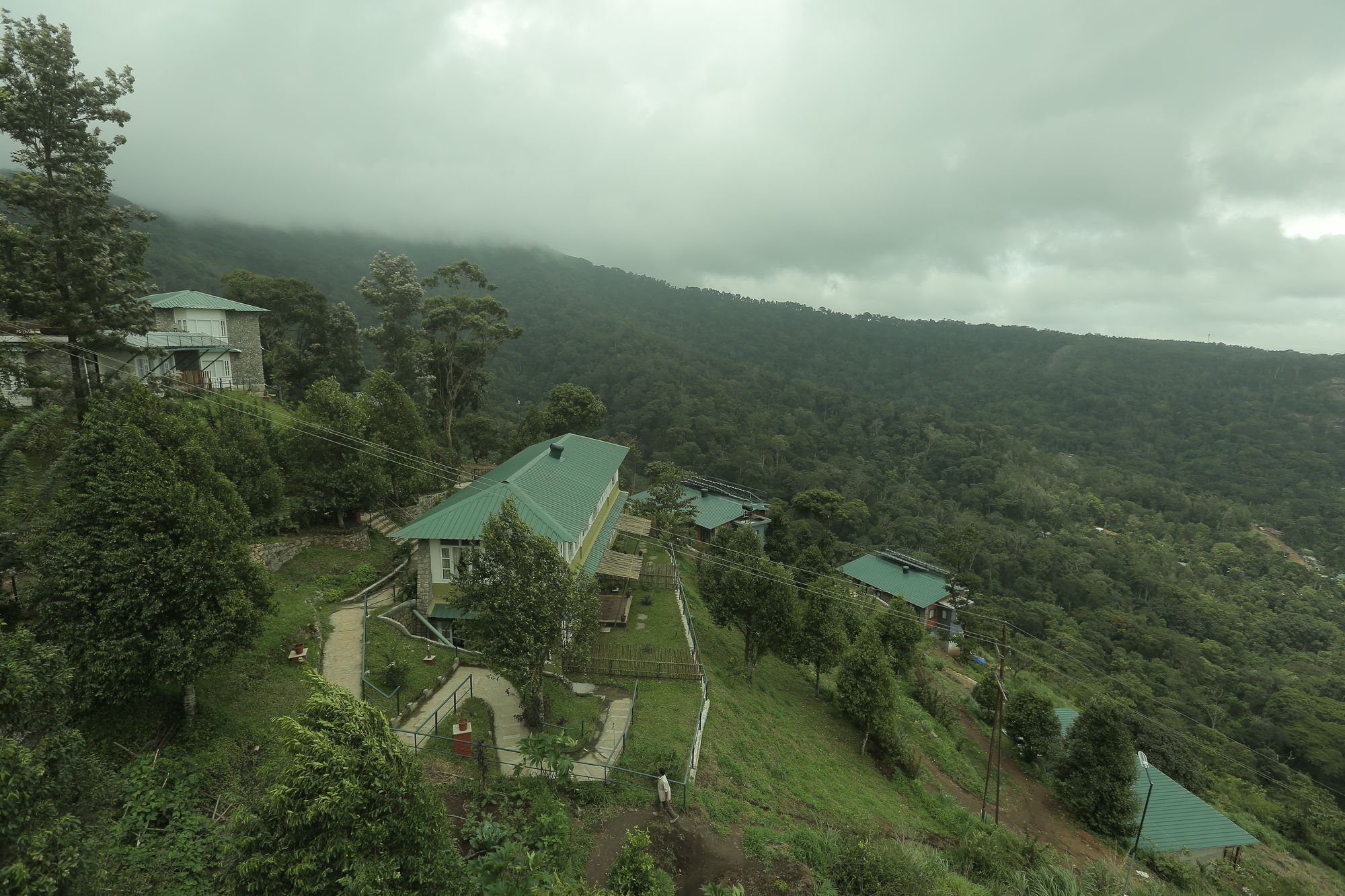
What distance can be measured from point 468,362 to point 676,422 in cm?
4845

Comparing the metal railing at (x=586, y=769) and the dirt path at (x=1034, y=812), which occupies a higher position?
the metal railing at (x=586, y=769)

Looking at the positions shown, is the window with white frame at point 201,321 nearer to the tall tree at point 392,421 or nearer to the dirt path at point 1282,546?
the tall tree at point 392,421

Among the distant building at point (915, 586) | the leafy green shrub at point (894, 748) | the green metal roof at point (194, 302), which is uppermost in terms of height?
the green metal roof at point (194, 302)

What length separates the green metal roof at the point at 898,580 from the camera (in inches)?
1999

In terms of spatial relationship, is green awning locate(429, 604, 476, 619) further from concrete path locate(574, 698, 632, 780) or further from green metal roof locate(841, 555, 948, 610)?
green metal roof locate(841, 555, 948, 610)

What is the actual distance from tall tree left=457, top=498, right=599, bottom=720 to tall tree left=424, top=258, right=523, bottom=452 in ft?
91.6

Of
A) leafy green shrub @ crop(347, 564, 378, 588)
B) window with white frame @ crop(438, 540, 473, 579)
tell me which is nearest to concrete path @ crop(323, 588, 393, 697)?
leafy green shrub @ crop(347, 564, 378, 588)

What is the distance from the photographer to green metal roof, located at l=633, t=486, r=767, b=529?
181 ft

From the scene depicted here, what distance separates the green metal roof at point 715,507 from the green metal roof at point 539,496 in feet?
68.8

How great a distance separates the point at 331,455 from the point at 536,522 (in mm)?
12095

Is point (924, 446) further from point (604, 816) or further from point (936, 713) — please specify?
point (604, 816)

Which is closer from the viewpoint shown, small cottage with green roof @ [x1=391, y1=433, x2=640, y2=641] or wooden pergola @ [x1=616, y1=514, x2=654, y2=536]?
small cottage with green roof @ [x1=391, y1=433, x2=640, y2=641]

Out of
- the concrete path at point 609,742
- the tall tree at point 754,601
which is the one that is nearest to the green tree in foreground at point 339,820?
the concrete path at point 609,742

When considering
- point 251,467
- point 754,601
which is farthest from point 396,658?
point 754,601
